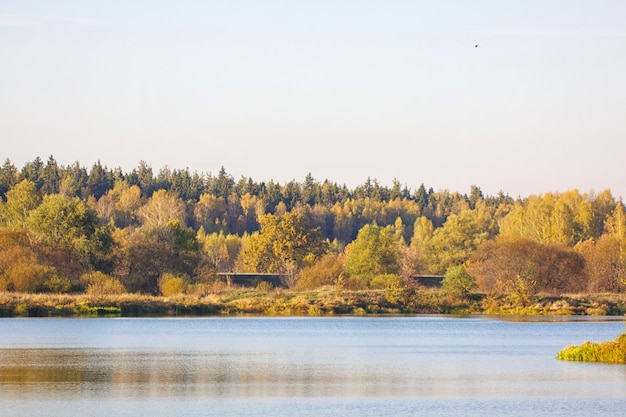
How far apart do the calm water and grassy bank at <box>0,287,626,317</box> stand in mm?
17695

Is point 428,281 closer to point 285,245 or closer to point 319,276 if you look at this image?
point 319,276

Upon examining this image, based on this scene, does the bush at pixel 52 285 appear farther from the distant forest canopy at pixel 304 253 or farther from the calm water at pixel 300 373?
the calm water at pixel 300 373

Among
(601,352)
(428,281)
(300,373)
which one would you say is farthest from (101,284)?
(601,352)

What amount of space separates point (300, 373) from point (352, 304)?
46498 mm

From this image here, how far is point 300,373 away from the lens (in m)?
34.8

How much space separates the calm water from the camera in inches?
1054

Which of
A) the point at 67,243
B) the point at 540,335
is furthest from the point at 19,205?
the point at 540,335

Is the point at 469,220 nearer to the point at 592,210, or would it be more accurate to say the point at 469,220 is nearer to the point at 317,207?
the point at 592,210

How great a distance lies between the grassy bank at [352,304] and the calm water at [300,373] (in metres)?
17.7

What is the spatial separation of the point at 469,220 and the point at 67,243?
2102 inches

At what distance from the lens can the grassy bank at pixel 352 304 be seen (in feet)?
253

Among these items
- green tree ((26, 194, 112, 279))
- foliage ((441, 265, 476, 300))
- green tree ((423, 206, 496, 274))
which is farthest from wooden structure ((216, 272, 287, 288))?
green tree ((423, 206, 496, 274))

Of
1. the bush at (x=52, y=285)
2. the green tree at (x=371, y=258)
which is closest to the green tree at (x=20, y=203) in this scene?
the green tree at (x=371, y=258)

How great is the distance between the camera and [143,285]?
3420 inches
